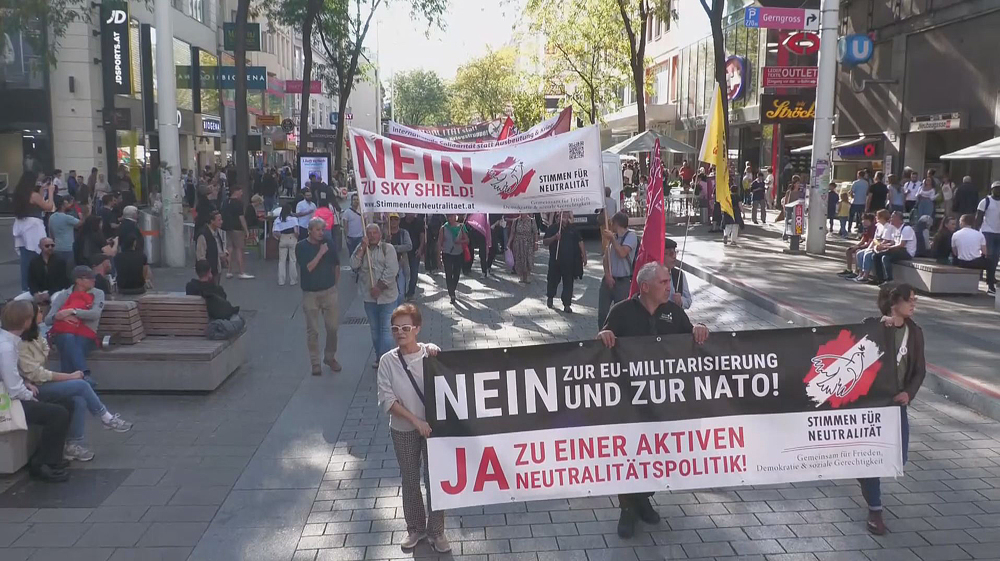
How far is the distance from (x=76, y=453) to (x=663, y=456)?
471 cm

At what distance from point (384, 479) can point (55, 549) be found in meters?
2.26

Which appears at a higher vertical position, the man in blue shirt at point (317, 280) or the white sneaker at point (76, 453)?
the man in blue shirt at point (317, 280)

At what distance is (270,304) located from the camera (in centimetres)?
1416

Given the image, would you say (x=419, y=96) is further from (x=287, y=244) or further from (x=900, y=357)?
(x=900, y=357)

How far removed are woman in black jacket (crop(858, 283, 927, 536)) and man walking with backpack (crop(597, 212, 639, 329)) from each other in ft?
13.8

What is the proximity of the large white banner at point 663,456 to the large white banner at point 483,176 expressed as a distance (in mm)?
3442

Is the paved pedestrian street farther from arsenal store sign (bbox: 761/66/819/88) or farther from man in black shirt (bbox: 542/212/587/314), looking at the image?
arsenal store sign (bbox: 761/66/819/88)

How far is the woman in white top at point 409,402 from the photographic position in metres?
5.18

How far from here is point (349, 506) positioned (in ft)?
20.1

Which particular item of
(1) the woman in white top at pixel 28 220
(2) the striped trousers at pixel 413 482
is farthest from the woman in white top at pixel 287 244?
(2) the striped trousers at pixel 413 482

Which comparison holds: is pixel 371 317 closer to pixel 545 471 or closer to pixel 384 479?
pixel 384 479

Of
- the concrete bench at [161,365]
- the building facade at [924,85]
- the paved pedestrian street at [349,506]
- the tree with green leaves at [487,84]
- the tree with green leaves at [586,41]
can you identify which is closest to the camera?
the paved pedestrian street at [349,506]

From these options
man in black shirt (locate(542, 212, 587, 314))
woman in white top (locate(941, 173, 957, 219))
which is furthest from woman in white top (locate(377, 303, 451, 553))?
woman in white top (locate(941, 173, 957, 219))

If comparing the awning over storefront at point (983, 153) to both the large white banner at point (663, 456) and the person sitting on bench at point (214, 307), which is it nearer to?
the large white banner at point (663, 456)
